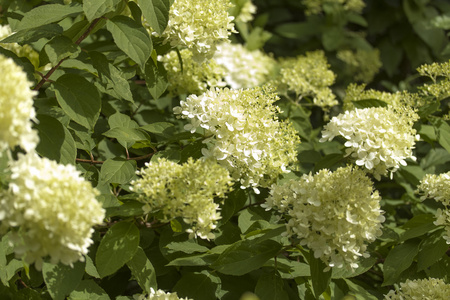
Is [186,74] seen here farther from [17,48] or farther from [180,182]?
[180,182]

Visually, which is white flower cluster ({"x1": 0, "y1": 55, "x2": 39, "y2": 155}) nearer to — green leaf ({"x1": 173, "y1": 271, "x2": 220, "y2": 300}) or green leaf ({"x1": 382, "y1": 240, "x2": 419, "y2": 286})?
green leaf ({"x1": 173, "y1": 271, "x2": 220, "y2": 300})

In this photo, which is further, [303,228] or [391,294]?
[391,294]

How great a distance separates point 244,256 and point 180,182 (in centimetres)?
44

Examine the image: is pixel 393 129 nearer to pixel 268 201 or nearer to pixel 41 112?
pixel 268 201

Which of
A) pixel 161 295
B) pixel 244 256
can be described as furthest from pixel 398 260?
pixel 161 295

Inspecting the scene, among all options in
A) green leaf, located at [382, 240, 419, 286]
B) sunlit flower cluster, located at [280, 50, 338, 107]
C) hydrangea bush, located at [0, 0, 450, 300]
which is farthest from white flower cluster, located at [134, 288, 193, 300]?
sunlit flower cluster, located at [280, 50, 338, 107]

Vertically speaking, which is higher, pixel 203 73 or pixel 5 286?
pixel 203 73

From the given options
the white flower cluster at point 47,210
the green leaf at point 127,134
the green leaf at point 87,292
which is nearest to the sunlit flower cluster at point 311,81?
the green leaf at point 127,134

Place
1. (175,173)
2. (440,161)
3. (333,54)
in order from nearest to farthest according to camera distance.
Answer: (175,173) → (440,161) → (333,54)

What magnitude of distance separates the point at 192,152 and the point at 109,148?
431 millimetres

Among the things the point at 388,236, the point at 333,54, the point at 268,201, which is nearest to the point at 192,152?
the point at 268,201

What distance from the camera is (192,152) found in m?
1.79

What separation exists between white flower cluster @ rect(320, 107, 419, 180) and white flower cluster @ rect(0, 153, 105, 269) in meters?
0.90

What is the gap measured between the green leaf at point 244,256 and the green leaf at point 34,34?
86 centimetres
